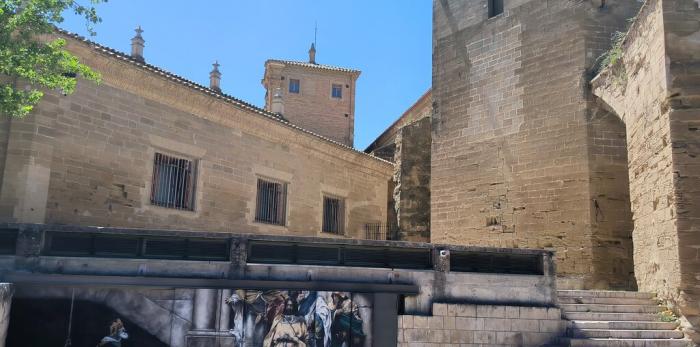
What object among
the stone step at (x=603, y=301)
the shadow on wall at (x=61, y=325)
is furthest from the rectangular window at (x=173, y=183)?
the stone step at (x=603, y=301)

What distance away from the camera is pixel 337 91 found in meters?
32.5

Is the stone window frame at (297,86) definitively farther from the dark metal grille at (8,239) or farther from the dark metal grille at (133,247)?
the dark metal grille at (8,239)

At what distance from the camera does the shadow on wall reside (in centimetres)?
866

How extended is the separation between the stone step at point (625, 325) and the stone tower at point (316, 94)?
2281 centimetres

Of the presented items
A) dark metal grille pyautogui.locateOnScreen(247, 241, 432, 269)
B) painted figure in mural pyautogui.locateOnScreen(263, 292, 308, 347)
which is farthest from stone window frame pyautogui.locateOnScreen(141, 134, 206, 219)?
painted figure in mural pyautogui.locateOnScreen(263, 292, 308, 347)

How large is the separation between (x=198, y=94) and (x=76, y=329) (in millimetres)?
6300

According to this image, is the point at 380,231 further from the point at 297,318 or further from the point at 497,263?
the point at 297,318

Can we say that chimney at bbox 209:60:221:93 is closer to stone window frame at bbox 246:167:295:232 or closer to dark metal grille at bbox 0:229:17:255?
stone window frame at bbox 246:167:295:232

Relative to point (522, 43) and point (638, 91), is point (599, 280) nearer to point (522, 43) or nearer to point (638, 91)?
point (638, 91)

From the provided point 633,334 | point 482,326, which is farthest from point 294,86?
point 633,334

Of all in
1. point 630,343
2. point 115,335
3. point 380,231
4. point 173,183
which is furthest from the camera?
point 380,231

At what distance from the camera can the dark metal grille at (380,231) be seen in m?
18.9

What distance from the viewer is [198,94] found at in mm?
13711

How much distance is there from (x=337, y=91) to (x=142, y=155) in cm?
2046
